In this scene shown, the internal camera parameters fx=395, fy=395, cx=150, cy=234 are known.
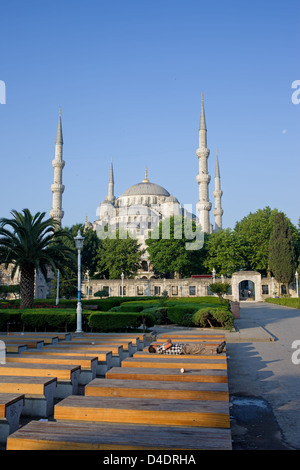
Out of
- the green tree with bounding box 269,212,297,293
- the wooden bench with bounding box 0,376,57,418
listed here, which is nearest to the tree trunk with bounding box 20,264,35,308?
the wooden bench with bounding box 0,376,57,418

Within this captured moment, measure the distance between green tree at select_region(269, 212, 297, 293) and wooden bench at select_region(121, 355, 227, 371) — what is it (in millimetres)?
44588

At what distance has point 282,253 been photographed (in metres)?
49.3

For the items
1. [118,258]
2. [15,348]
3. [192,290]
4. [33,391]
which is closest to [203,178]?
[118,258]

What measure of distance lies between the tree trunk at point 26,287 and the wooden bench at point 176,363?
1267 cm

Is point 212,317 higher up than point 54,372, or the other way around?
point 212,317

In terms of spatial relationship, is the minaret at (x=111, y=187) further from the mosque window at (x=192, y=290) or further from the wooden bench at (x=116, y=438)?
the wooden bench at (x=116, y=438)

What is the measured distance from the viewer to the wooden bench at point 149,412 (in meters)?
3.98

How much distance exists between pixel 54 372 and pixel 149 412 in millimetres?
2626

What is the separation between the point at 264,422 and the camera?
5344mm

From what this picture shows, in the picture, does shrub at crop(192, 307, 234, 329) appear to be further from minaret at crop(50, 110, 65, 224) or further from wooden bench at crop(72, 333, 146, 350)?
minaret at crop(50, 110, 65, 224)

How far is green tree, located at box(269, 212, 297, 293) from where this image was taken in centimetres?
4859

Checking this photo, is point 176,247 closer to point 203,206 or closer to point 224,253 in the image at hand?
point 224,253

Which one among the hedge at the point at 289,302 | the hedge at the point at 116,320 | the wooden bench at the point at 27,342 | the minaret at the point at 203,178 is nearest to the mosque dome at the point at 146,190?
the minaret at the point at 203,178

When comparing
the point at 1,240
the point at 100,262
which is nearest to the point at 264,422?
the point at 1,240
